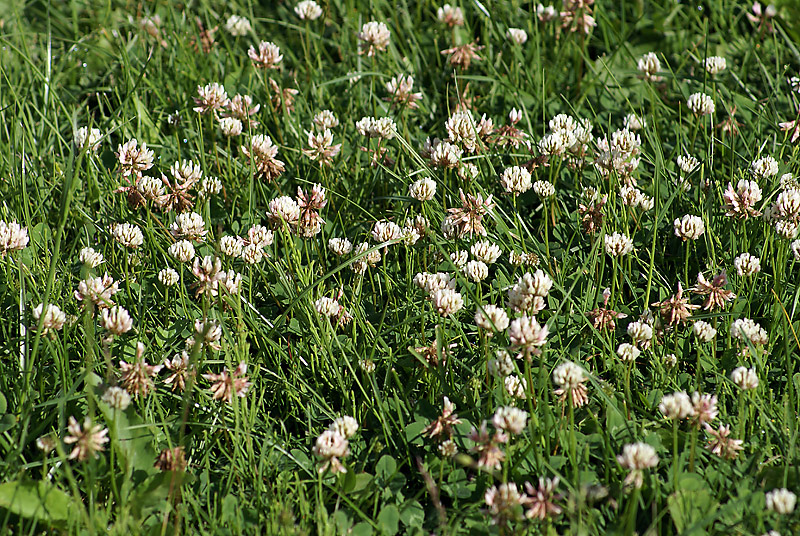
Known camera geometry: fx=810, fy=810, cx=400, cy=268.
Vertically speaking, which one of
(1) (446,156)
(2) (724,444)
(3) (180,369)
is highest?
(1) (446,156)

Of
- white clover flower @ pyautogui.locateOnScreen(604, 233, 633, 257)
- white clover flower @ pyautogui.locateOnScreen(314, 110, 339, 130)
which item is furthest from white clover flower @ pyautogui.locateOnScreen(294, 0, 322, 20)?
white clover flower @ pyautogui.locateOnScreen(604, 233, 633, 257)

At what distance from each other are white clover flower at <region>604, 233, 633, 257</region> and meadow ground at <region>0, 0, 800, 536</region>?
0.02m

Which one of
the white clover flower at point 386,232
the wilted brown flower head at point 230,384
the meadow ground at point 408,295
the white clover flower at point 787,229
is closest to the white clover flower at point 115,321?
the meadow ground at point 408,295

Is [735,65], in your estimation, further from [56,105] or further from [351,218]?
[56,105]

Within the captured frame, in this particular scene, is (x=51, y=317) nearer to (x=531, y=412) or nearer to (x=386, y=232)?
(x=386, y=232)

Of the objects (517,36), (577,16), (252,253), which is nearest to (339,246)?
(252,253)

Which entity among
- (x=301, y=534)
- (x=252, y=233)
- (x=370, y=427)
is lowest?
(x=370, y=427)

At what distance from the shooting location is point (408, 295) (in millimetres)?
2486

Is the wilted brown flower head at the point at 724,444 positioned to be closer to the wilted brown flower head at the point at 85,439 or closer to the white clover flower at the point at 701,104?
the white clover flower at the point at 701,104

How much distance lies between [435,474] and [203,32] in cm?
252

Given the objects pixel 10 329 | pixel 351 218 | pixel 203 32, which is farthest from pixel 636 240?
pixel 203 32

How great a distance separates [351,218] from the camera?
291 cm

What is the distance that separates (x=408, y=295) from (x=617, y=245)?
64 cm

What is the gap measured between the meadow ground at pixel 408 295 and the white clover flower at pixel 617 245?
0.02m
